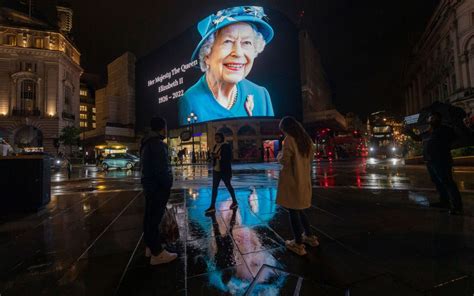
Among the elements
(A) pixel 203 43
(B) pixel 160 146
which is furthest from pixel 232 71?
(B) pixel 160 146

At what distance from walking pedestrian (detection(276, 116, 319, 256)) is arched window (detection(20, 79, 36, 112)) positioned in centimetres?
6123

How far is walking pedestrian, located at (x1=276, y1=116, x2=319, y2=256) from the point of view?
9.79 ft

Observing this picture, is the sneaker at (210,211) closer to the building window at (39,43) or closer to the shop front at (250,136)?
→ the shop front at (250,136)

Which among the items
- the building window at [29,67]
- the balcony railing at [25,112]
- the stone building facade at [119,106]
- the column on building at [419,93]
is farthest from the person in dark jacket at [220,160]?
the column on building at [419,93]

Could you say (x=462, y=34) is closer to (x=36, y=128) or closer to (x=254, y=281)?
(x=254, y=281)

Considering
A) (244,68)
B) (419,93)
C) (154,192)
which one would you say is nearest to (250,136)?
(244,68)

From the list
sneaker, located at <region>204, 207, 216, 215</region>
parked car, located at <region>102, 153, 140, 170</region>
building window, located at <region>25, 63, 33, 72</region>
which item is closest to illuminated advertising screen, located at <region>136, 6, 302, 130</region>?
parked car, located at <region>102, 153, 140, 170</region>

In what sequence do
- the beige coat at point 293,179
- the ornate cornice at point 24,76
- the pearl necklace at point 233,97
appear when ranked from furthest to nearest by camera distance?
the ornate cornice at point 24,76 < the pearl necklace at point 233,97 < the beige coat at point 293,179

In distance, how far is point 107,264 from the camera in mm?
2836

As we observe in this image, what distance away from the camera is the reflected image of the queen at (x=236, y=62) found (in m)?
35.2

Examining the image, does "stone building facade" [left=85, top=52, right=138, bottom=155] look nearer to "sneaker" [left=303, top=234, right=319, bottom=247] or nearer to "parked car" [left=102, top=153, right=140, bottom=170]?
"parked car" [left=102, top=153, right=140, bottom=170]

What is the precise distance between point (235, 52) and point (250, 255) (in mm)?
36219

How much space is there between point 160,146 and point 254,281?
1905 mm

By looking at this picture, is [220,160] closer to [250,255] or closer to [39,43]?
[250,255]
